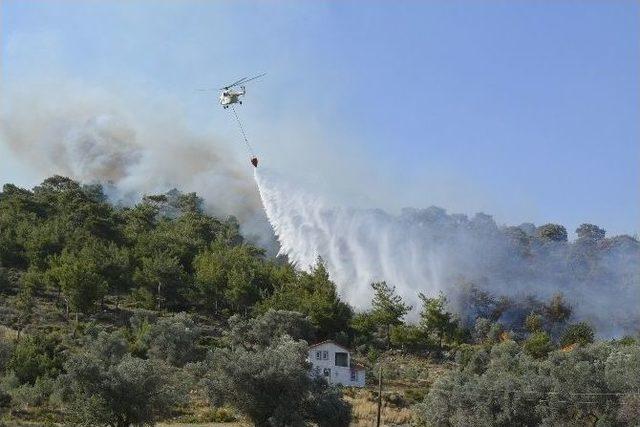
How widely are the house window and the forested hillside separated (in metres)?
3.79

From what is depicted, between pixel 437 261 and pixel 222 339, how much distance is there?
4469 cm

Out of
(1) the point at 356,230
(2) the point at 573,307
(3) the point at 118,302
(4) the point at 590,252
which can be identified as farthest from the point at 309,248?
(4) the point at 590,252

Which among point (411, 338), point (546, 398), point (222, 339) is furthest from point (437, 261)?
point (546, 398)

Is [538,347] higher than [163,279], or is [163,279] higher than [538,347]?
[163,279]

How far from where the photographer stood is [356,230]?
99250 millimetres

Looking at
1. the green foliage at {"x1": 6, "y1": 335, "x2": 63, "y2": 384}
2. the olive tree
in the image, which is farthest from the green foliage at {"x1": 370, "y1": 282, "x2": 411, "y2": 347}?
the olive tree

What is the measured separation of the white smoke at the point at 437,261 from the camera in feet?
300

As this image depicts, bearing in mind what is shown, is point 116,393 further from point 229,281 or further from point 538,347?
point 538,347

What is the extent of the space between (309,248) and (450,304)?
20.3m

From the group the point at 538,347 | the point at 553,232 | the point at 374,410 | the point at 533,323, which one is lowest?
the point at 374,410

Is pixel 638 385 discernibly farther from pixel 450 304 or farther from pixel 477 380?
pixel 450 304

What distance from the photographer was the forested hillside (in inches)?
1650

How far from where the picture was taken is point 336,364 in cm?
6284

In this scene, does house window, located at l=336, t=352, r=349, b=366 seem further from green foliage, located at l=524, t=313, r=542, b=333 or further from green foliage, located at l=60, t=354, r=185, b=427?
green foliage, located at l=524, t=313, r=542, b=333
